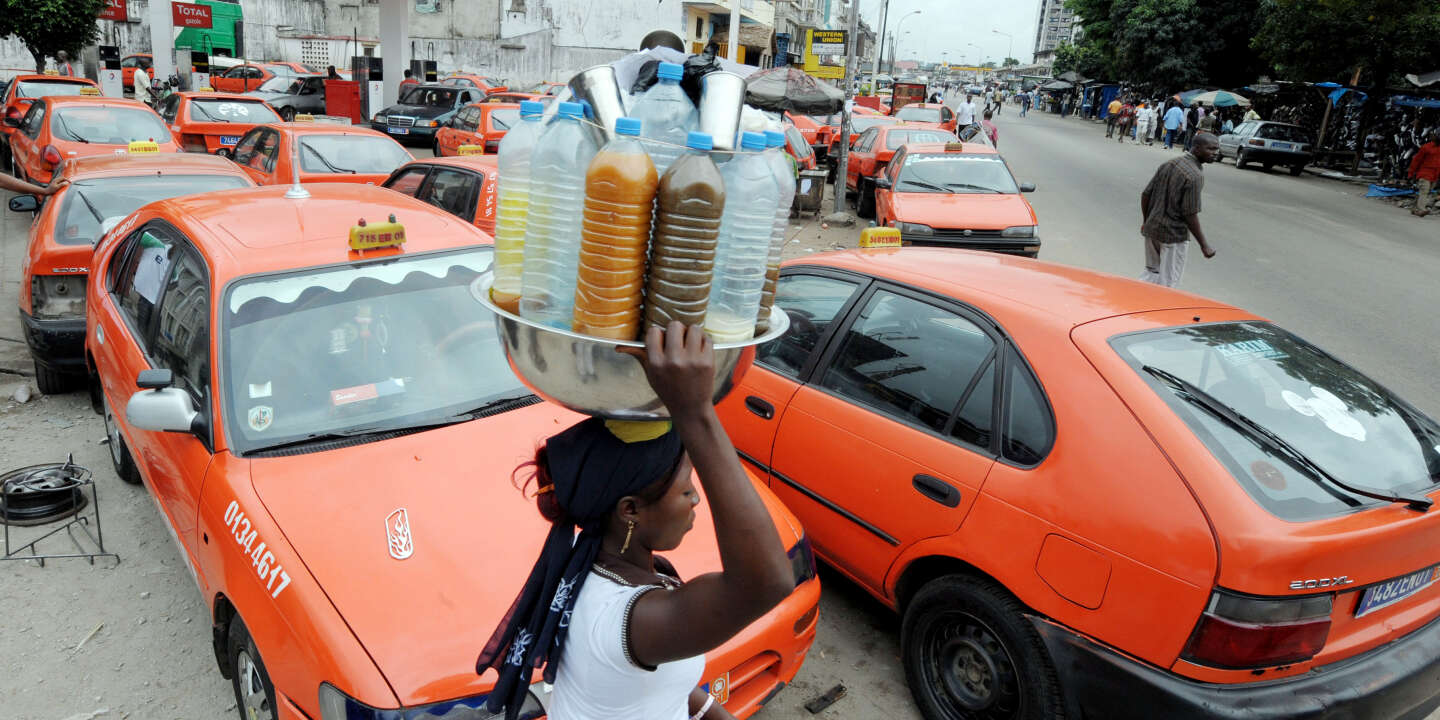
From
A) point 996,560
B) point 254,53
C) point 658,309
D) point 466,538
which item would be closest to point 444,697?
point 466,538

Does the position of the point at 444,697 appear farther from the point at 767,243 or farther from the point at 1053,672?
the point at 1053,672

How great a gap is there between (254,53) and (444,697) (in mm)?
47861

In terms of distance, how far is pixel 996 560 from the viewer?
2752 mm

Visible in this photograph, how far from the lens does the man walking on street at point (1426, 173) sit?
18.0m

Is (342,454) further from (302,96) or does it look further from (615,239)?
(302,96)

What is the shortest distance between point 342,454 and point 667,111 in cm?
198

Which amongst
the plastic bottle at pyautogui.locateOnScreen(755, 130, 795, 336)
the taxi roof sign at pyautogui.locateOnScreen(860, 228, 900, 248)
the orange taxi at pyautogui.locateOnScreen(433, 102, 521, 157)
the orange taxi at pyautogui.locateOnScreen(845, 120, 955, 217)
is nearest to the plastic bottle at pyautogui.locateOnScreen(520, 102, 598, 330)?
the plastic bottle at pyautogui.locateOnScreen(755, 130, 795, 336)

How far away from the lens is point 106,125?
35.1 ft

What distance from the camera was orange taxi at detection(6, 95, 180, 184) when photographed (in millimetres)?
10203

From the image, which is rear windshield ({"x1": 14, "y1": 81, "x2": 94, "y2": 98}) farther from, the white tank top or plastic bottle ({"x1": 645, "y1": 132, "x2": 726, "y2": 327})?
plastic bottle ({"x1": 645, "y1": 132, "x2": 726, "y2": 327})

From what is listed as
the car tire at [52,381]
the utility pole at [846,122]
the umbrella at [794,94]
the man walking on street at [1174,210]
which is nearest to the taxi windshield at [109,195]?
the car tire at [52,381]

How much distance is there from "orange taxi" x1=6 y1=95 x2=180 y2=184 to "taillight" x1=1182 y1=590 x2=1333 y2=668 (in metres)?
11.4

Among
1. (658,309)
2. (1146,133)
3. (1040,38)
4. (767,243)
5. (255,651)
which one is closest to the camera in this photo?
(658,309)

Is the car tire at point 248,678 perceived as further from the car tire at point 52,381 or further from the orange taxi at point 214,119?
the orange taxi at point 214,119
